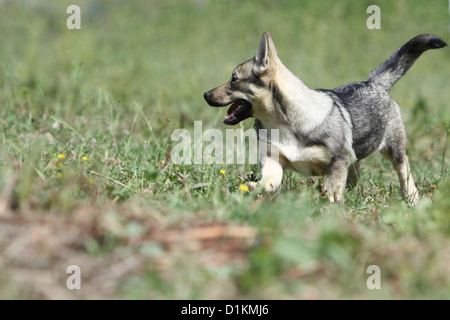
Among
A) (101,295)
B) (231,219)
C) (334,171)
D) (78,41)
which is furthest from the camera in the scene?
(78,41)

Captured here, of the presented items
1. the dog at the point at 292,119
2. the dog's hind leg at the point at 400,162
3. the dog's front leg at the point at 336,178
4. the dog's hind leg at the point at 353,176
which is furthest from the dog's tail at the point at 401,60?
A: the dog's front leg at the point at 336,178

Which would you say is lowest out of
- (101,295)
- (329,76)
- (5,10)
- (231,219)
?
(101,295)

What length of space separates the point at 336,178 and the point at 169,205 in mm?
1603

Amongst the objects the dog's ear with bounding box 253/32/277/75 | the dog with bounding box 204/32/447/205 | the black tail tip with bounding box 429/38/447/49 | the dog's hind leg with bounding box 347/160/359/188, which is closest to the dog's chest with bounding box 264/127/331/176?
the dog with bounding box 204/32/447/205

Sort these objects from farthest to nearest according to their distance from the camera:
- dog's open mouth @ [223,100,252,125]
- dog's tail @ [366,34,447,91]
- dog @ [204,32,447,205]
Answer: dog's tail @ [366,34,447,91] < dog's open mouth @ [223,100,252,125] < dog @ [204,32,447,205]

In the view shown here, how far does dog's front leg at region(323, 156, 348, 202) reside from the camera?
4.23 meters

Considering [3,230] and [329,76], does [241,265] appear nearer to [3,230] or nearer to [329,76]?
[3,230]

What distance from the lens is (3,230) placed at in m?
2.39

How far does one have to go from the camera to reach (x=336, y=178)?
4266 millimetres

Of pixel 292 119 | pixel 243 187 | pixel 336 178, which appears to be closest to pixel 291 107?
pixel 292 119

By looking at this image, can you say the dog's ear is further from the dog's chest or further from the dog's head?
the dog's chest

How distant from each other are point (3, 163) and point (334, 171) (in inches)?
95.9

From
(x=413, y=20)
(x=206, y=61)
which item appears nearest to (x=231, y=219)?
(x=206, y=61)

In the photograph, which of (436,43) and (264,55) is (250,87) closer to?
(264,55)
